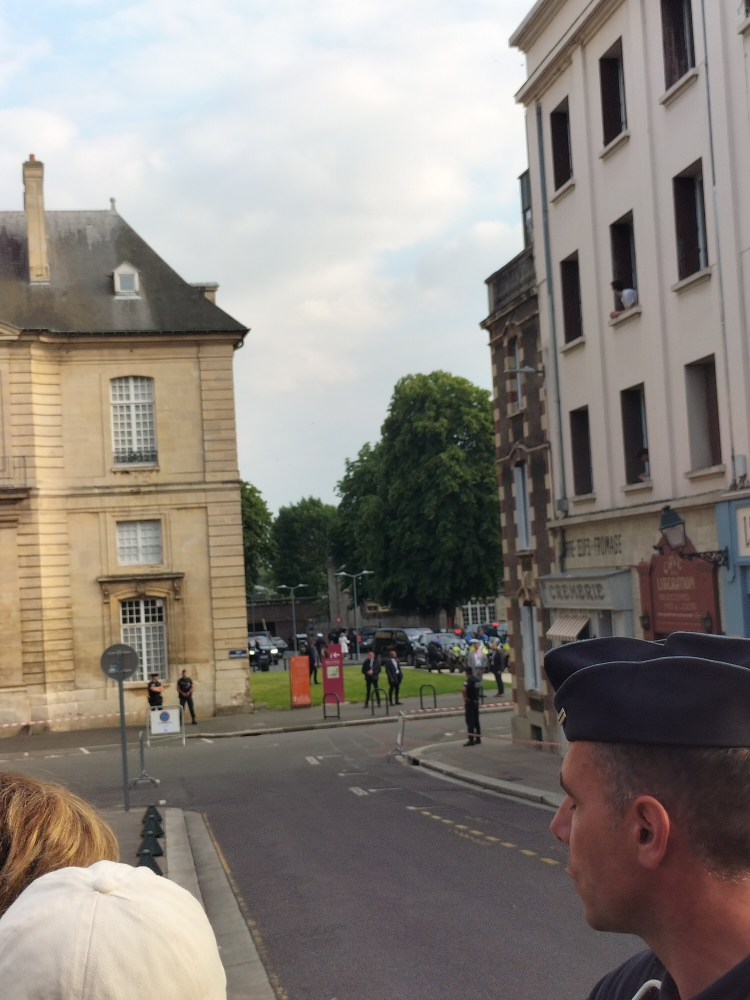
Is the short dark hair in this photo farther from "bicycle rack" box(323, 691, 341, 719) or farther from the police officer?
"bicycle rack" box(323, 691, 341, 719)

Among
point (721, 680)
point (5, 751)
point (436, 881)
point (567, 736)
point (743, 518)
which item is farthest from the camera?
point (5, 751)

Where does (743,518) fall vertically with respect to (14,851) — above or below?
above

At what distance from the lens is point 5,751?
109 feet

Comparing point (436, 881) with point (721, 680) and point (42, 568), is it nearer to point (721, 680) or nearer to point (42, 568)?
point (721, 680)

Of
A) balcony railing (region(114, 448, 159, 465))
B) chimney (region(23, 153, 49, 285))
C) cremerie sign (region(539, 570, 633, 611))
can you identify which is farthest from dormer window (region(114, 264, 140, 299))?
cremerie sign (region(539, 570, 633, 611))

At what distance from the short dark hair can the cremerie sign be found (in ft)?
66.0

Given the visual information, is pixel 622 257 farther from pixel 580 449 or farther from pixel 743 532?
pixel 743 532

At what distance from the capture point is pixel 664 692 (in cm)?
168

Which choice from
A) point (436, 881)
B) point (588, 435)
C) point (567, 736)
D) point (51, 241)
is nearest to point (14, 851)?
point (567, 736)

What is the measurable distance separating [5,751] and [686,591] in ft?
70.5

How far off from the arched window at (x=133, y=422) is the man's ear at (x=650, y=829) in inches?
1527

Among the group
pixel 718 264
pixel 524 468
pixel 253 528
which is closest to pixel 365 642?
pixel 253 528

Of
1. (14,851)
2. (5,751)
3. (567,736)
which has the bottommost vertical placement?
(5,751)

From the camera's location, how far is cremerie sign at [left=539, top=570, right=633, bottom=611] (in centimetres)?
2144
